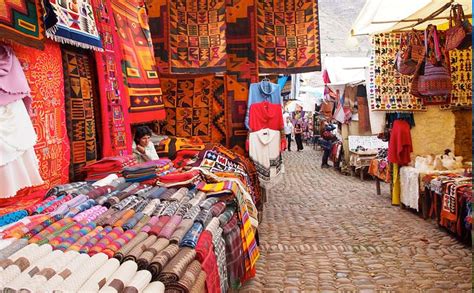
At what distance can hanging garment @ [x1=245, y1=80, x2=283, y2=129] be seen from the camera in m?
7.70

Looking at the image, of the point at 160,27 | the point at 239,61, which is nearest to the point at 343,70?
the point at 239,61

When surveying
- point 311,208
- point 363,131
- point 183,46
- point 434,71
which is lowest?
point 311,208

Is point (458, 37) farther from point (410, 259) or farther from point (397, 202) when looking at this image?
point (397, 202)

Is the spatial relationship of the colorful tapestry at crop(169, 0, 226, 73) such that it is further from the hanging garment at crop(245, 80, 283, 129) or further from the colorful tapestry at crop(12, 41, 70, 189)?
the colorful tapestry at crop(12, 41, 70, 189)

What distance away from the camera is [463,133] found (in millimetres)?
7695

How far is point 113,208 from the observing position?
9.92 ft

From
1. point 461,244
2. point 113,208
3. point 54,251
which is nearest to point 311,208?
point 461,244

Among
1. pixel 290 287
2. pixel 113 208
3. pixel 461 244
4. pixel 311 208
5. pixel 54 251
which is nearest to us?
pixel 54 251

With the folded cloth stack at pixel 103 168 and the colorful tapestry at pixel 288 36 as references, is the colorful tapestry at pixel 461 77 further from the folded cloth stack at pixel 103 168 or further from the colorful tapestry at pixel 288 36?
the folded cloth stack at pixel 103 168

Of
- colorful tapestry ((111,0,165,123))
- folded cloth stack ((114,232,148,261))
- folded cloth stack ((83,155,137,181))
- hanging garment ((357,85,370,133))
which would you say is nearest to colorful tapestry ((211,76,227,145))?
colorful tapestry ((111,0,165,123))

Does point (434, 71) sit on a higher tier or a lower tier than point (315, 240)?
higher

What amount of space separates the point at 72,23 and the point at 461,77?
6107 mm

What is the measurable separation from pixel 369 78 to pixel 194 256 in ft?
21.4

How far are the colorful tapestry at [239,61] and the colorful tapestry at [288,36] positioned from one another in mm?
166
